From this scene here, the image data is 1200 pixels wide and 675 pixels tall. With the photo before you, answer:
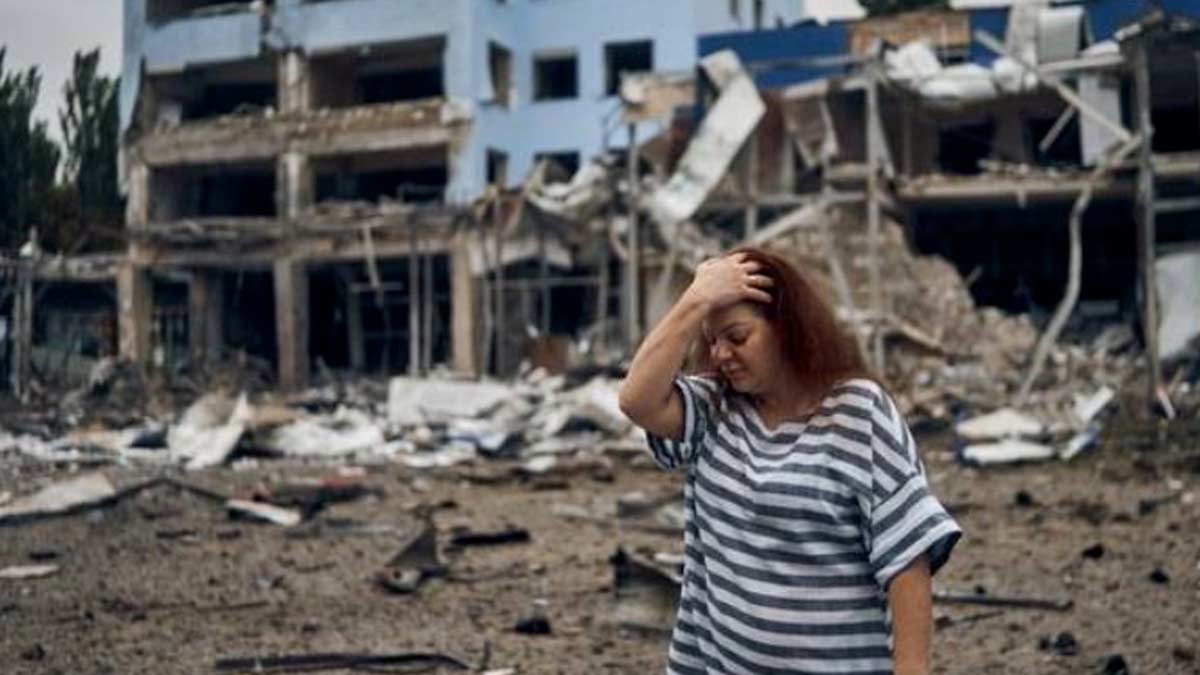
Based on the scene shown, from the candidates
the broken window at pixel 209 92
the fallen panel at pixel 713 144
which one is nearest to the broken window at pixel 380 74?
the broken window at pixel 209 92

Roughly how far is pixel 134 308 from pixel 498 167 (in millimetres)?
8697

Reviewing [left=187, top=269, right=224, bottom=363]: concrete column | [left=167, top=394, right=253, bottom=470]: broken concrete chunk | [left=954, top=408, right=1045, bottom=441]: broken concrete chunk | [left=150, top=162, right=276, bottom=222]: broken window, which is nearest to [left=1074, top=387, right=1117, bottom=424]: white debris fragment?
[left=954, top=408, right=1045, bottom=441]: broken concrete chunk

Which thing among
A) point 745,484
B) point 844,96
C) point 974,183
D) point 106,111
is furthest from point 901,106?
point 745,484

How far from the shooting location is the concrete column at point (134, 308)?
27.8 meters

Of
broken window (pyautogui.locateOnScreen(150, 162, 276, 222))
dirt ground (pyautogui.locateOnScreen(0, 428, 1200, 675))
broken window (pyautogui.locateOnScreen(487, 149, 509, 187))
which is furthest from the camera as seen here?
broken window (pyautogui.locateOnScreen(150, 162, 276, 222))

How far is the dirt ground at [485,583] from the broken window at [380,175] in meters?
18.5

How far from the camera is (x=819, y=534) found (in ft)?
6.93

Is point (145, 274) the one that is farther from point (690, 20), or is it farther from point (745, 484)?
point (745, 484)

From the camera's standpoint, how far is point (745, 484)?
2.17m

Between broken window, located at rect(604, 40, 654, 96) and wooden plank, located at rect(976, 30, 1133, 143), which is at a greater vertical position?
broken window, located at rect(604, 40, 654, 96)

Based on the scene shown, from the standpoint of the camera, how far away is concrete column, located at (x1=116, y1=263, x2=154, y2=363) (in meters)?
27.8

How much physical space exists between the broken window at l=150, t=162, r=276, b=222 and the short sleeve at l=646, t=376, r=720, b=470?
95.7 ft

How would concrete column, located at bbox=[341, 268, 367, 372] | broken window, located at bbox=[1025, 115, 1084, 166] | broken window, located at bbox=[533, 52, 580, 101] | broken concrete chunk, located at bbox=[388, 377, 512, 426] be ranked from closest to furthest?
1. broken concrete chunk, located at bbox=[388, 377, 512, 426]
2. broken window, located at bbox=[1025, 115, 1084, 166]
3. concrete column, located at bbox=[341, 268, 367, 372]
4. broken window, located at bbox=[533, 52, 580, 101]

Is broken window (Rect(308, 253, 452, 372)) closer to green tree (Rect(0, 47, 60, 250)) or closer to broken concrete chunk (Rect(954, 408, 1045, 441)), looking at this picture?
green tree (Rect(0, 47, 60, 250))
